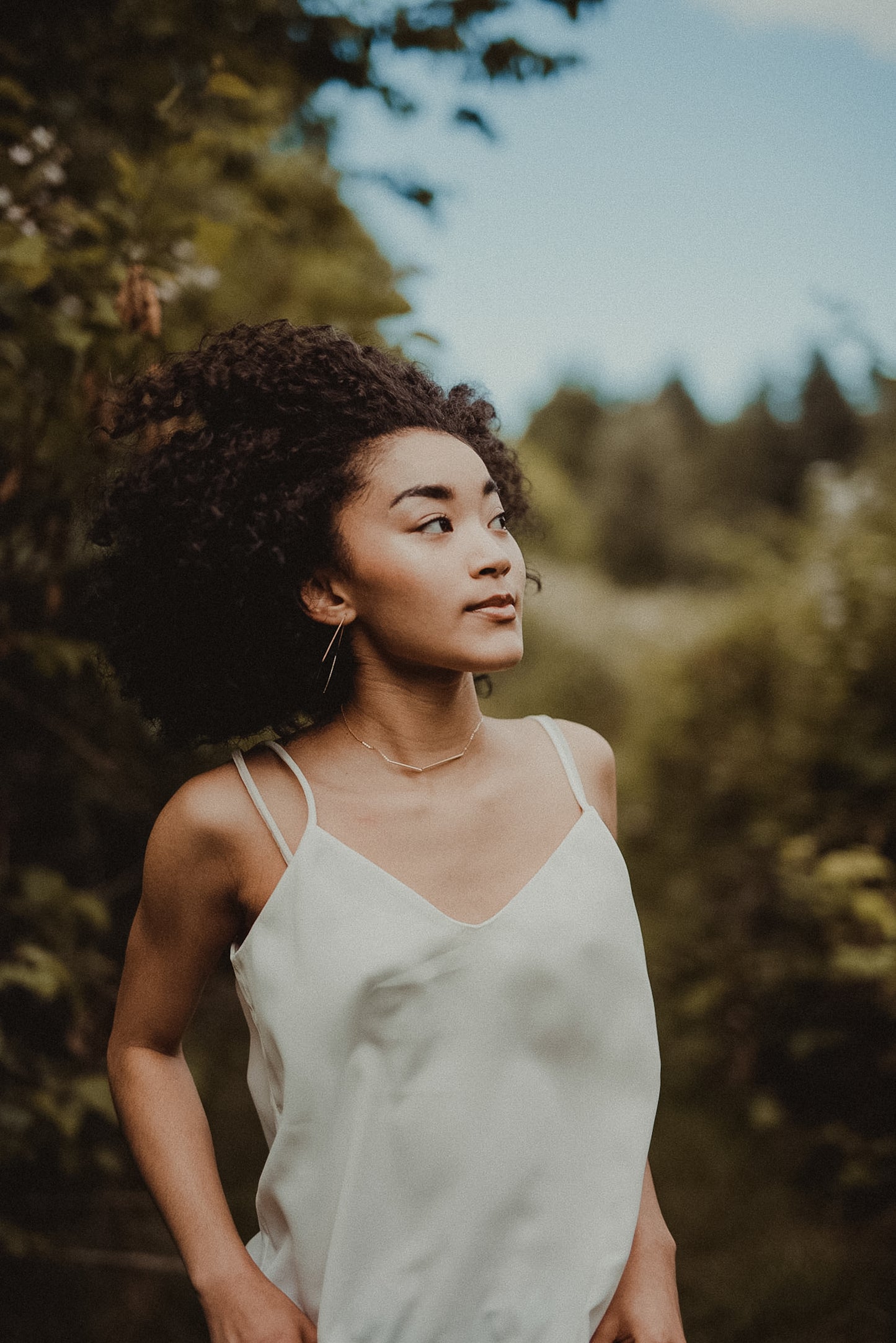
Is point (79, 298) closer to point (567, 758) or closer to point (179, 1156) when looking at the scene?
point (567, 758)

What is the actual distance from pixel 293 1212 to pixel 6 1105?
1.11 meters

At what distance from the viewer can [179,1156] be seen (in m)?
1.54

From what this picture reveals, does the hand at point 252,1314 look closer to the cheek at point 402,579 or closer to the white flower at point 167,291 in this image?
the cheek at point 402,579

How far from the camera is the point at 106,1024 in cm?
289

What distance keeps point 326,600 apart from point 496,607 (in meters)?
0.31

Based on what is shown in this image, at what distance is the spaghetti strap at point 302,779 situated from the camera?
61.4 inches

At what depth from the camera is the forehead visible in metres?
1.60

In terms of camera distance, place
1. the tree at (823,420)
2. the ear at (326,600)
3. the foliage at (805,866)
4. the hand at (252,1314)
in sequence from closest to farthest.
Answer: the hand at (252,1314)
the ear at (326,600)
the foliage at (805,866)
the tree at (823,420)

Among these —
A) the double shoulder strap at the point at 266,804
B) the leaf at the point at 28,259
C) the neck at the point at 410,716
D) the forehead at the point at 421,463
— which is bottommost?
the double shoulder strap at the point at 266,804

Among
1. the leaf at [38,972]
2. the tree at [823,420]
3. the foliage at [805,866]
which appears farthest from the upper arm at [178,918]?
the tree at [823,420]

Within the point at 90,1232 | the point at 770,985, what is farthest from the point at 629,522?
the point at 90,1232

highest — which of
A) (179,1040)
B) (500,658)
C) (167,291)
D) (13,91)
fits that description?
(13,91)

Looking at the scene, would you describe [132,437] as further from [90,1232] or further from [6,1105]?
[90,1232]

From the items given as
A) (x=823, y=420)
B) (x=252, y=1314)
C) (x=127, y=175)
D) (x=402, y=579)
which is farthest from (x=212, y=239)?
(x=823, y=420)
